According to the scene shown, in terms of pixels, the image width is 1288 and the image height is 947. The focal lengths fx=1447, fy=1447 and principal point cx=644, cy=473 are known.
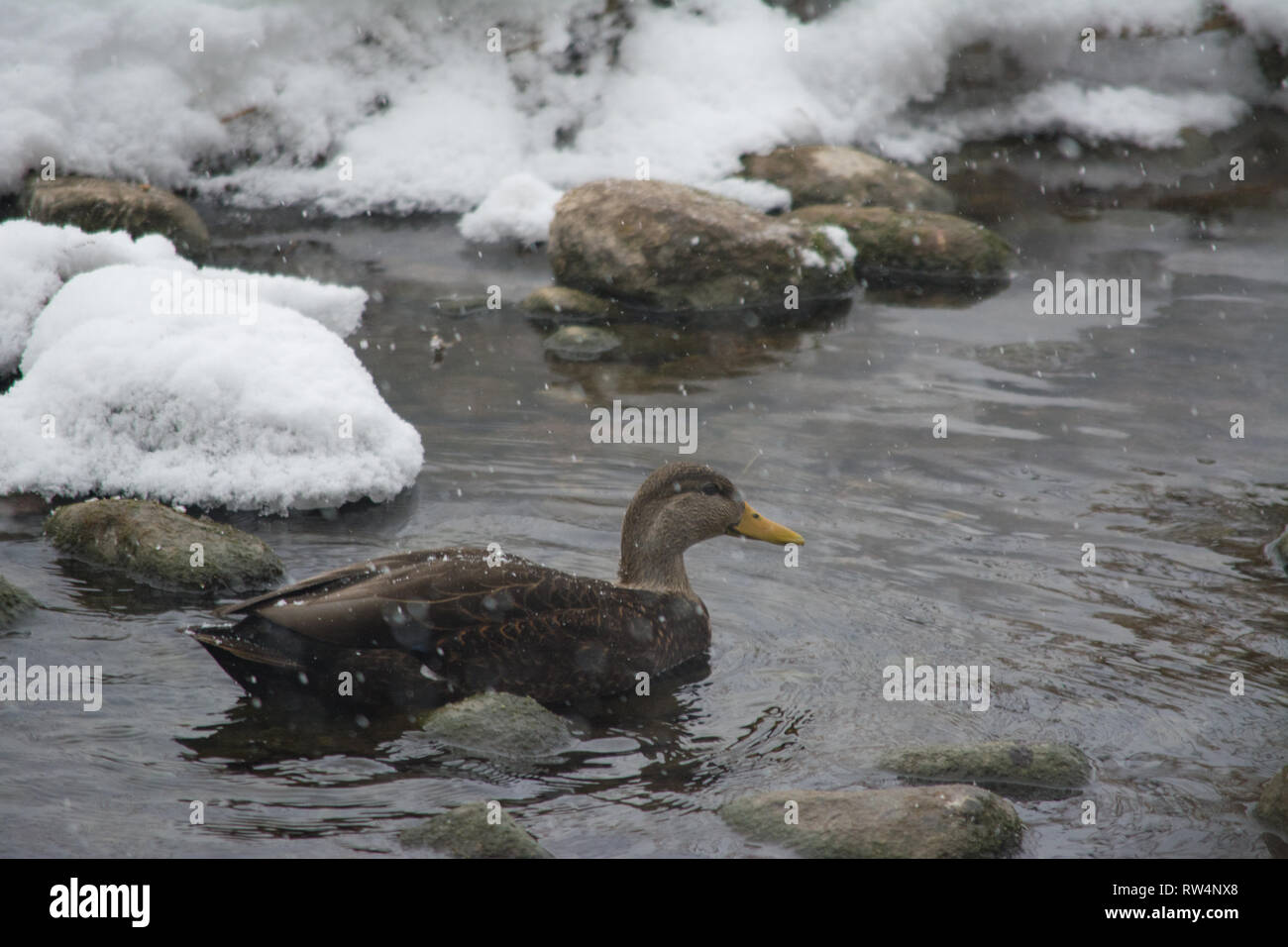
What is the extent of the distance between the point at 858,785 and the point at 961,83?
1542 cm

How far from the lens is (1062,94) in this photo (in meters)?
19.1

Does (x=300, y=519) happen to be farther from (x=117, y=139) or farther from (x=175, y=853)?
(x=117, y=139)

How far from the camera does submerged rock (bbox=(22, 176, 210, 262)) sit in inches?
522

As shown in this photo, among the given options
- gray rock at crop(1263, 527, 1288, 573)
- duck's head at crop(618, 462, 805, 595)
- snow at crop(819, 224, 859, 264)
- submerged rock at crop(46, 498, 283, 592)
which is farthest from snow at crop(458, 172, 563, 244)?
gray rock at crop(1263, 527, 1288, 573)

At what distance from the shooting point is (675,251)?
42.2 ft

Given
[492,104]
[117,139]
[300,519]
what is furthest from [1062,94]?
[300,519]

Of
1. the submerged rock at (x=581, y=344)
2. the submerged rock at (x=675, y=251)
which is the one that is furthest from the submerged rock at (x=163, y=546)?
the submerged rock at (x=675, y=251)

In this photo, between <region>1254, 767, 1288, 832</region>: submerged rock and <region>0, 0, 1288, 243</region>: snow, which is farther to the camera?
<region>0, 0, 1288, 243</region>: snow

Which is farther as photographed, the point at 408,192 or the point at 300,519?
the point at 408,192

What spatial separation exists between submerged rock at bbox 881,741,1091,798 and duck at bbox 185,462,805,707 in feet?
4.49

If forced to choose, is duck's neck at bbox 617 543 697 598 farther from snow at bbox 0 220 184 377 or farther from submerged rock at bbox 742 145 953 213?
submerged rock at bbox 742 145 953 213

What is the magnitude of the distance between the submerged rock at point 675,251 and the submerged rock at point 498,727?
7535 mm

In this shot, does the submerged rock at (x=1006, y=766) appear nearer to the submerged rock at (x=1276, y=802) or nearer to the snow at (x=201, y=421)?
the submerged rock at (x=1276, y=802)
